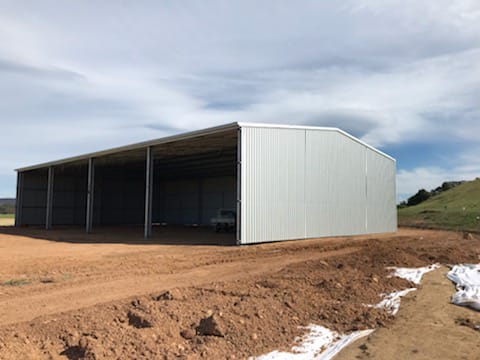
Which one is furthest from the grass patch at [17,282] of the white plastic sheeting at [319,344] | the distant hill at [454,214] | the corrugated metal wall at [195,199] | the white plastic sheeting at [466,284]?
the distant hill at [454,214]

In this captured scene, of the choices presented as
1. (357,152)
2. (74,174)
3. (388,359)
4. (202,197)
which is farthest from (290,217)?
(74,174)

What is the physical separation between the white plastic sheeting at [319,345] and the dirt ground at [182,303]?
0.62 feet

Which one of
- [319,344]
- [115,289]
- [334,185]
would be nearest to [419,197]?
[334,185]

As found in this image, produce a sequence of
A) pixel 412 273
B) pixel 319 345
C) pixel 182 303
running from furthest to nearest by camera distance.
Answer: pixel 412 273 < pixel 182 303 < pixel 319 345

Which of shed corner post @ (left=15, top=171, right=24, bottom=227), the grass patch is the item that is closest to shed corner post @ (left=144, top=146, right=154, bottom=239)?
the grass patch

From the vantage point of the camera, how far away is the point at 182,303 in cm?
698

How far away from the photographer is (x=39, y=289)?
30.0ft

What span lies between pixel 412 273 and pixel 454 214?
3715 cm

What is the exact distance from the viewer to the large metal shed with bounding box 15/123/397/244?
19188mm

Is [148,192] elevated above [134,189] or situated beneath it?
situated beneath

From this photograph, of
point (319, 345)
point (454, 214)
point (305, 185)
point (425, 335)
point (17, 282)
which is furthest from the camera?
point (454, 214)

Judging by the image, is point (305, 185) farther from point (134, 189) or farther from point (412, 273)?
point (134, 189)

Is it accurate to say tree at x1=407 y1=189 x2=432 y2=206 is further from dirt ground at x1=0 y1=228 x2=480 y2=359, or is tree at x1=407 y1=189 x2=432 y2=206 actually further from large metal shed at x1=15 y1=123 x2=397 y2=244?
dirt ground at x1=0 y1=228 x2=480 y2=359

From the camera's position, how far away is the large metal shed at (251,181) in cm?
1919
